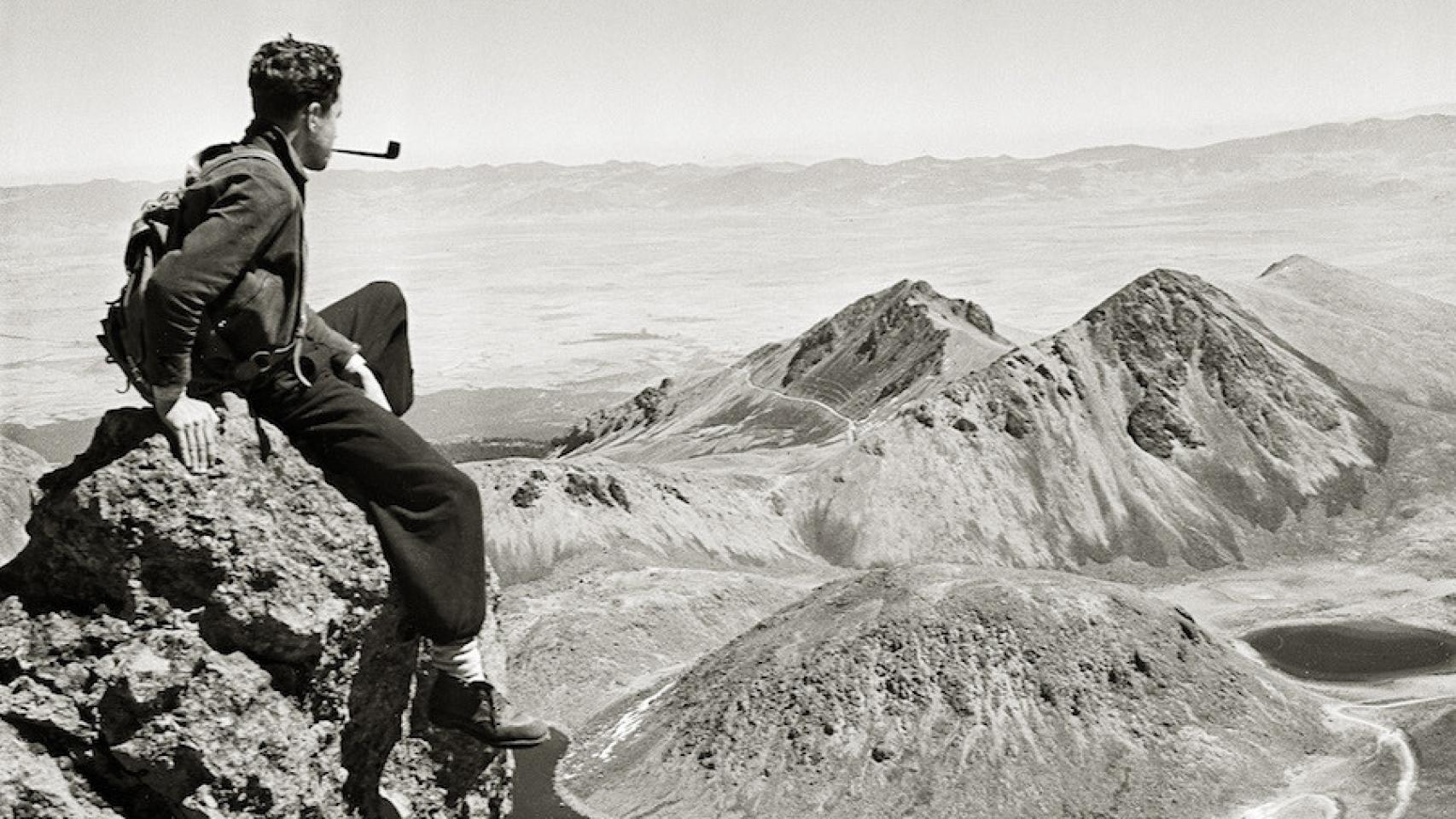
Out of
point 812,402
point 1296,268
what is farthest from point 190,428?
point 1296,268

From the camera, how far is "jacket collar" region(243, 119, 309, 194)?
19.0 ft

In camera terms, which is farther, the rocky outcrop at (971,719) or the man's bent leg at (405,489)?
the rocky outcrop at (971,719)

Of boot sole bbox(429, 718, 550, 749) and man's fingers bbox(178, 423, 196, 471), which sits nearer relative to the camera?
man's fingers bbox(178, 423, 196, 471)

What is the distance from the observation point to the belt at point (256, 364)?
18.3 ft

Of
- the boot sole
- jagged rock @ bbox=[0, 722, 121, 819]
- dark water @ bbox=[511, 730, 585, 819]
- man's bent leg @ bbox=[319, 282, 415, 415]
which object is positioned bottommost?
dark water @ bbox=[511, 730, 585, 819]

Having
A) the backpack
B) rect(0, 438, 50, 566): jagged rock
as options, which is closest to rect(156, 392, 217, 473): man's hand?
the backpack

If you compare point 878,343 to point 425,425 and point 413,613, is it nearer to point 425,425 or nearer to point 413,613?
point 413,613

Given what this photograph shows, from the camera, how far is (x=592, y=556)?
60.2 m

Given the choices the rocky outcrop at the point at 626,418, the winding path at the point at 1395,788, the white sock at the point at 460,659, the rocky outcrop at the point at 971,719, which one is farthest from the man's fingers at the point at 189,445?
the rocky outcrop at the point at 626,418

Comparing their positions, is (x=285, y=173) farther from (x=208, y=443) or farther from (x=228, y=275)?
(x=208, y=443)

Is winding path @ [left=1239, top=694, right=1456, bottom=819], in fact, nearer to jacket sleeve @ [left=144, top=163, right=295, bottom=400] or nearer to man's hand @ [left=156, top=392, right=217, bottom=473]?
man's hand @ [left=156, top=392, right=217, bottom=473]

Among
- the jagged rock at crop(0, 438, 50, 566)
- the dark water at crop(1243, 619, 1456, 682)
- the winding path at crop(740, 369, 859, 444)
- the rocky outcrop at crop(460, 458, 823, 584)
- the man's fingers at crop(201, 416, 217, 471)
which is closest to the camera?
the man's fingers at crop(201, 416, 217, 471)

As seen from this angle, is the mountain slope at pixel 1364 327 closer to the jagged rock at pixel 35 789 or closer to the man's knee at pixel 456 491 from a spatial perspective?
the man's knee at pixel 456 491

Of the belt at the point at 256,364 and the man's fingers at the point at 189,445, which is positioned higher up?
the belt at the point at 256,364
